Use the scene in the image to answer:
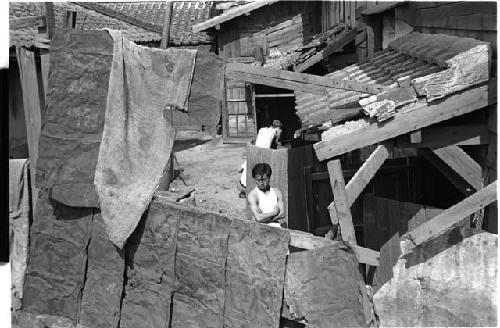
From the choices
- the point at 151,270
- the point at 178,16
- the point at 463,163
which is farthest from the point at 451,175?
the point at 178,16

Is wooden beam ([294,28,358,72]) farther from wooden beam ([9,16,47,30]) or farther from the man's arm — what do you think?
the man's arm

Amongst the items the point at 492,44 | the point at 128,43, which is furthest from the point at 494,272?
the point at 128,43

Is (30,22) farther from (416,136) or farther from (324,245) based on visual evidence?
(416,136)

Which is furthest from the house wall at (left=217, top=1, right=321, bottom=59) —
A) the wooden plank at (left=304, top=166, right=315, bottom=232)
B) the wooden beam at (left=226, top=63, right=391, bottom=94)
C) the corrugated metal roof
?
the wooden beam at (left=226, top=63, right=391, bottom=94)

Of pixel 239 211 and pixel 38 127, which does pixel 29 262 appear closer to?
pixel 38 127

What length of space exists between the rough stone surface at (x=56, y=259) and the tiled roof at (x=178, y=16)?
37.6 feet

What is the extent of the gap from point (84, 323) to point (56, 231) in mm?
1129

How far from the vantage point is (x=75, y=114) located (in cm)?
742

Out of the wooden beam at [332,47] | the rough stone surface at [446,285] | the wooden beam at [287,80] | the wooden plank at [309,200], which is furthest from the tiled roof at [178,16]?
the rough stone surface at [446,285]

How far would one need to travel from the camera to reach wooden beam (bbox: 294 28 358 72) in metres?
12.0

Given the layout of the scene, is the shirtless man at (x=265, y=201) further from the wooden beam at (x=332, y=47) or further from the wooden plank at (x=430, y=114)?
the wooden beam at (x=332, y=47)

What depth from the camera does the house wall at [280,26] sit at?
57.0 ft

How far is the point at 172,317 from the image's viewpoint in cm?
693

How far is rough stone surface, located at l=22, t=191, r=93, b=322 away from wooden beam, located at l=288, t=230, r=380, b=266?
2830 mm
